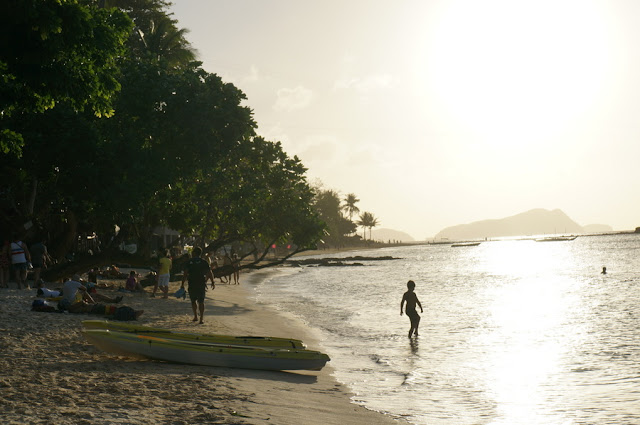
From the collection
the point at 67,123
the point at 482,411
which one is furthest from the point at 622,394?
the point at 67,123

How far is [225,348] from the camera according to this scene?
11.5m

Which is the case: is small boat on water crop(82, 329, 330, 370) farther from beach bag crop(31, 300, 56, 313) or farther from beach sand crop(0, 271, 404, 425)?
beach bag crop(31, 300, 56, 313)

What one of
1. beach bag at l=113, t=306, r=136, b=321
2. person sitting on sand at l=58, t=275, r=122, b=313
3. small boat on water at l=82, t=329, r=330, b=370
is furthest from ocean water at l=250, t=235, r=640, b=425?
person sitting on sand at l=58, t=275, r=122, b=313

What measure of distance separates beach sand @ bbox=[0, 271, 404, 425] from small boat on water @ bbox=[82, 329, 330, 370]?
149 mm

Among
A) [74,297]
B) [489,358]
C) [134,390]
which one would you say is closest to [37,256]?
[74,297]

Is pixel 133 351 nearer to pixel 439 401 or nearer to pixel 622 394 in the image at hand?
pixel 439 401

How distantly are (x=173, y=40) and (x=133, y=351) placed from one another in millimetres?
36342

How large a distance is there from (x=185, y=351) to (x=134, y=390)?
2229 millimetres

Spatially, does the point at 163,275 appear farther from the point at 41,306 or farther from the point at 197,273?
the point at 41,306

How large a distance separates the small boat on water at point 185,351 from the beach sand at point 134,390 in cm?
15

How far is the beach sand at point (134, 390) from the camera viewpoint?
7.85 metres

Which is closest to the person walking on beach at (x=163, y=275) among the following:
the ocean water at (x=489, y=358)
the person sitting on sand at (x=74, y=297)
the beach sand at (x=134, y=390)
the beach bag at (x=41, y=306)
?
the ocean water at (x=489, y=358)

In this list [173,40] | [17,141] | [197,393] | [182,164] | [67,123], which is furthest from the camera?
[173,40]

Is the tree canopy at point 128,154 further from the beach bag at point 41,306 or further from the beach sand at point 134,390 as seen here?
the beach bag at point 41,306
